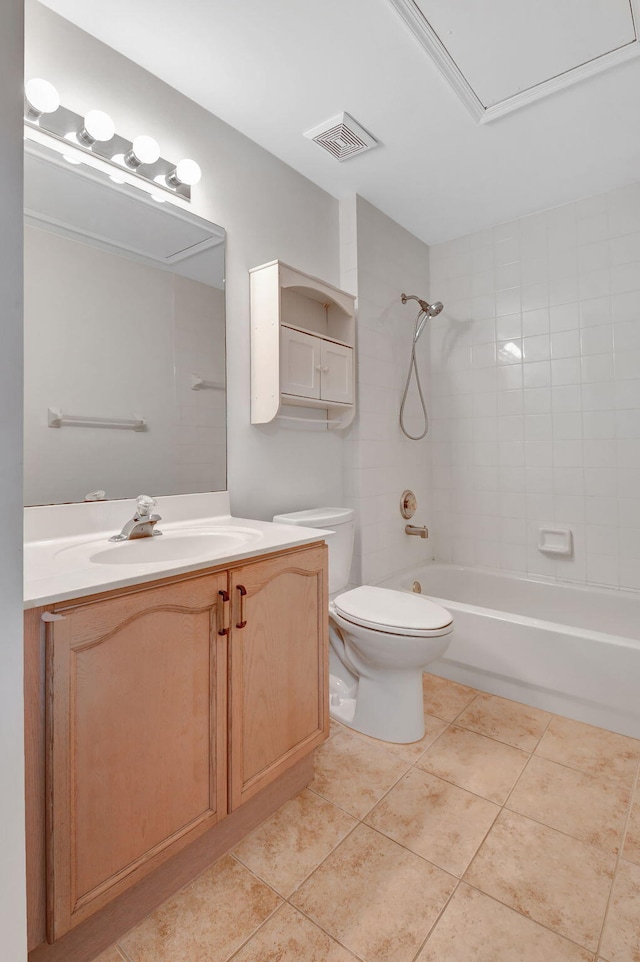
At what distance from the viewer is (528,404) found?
8.61ft

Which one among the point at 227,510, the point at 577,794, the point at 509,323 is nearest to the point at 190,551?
the point at 227,510

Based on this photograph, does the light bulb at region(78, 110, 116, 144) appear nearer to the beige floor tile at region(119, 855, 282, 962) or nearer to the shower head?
the shower head

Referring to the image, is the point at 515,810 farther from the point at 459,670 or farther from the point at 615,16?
the point at 615,16

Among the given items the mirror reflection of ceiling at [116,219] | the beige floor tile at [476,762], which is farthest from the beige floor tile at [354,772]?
the mirror reflection of ceiling at [116,219]

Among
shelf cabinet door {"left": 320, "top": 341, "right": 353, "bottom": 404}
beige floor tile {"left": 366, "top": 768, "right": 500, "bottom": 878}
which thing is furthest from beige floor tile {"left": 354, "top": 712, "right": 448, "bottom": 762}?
shelf cabinet door {"left": 320, "top": 341, "right": 353, "bottom": 404}

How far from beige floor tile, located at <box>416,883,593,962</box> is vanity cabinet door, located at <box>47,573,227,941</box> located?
565 mm

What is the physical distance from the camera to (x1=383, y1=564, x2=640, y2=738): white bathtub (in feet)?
5.68

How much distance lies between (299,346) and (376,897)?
178 centimetres

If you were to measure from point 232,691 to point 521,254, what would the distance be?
2694mm

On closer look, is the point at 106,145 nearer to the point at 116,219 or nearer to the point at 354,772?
the point at 116,219

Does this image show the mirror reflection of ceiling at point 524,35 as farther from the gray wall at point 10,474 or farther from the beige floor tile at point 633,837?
the beige floor tile at point 633,837

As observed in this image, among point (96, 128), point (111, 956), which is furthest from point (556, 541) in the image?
point (96, 128)

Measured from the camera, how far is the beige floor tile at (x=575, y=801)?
1.30m

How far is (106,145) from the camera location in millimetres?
1440
